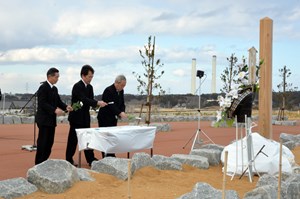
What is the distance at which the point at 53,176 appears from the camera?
20.1 ft

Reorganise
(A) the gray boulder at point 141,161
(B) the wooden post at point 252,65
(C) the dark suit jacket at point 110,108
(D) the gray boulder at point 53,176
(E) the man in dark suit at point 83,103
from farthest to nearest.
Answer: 1. (C) the dark suit jacket at point 110,108
2. (E) the man in dark suit at point 83,103
3. (B) the wooden post at point 252,65
4. (A) the gray boulder at point 141,161
5. (D) the gray boulder at point 53,176

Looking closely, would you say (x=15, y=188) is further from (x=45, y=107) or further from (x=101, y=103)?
(x=101, y=103)

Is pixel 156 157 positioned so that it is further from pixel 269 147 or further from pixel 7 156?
pixel 7 156

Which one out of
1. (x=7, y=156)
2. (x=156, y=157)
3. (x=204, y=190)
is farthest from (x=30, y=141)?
(x=204, y=190)

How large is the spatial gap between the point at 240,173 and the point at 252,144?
1.80 ft

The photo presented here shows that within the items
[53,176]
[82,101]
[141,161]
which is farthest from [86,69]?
[53,176]

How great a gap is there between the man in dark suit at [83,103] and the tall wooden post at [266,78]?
13.2 feet

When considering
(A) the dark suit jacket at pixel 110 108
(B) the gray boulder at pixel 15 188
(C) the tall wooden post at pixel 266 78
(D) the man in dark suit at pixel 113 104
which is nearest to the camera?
(B) the gray boulder at pixel 15 188

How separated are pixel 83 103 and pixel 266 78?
14.6ft

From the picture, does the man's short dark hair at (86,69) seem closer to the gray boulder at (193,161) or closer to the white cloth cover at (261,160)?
the gray boulder at (193,161)

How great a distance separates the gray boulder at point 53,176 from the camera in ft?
19.8

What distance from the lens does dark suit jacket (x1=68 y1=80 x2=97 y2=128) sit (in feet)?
29.3

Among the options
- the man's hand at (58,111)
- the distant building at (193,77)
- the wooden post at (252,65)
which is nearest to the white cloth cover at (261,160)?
the wooden post at (252,65)

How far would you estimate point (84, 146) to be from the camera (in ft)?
27.0
